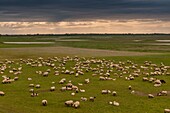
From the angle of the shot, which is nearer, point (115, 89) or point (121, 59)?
point (115, 89)

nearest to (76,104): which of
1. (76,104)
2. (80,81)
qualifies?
(76,104)

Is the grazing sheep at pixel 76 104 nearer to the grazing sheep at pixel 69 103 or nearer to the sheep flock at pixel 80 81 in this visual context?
the sheep flock at pixel 80 81

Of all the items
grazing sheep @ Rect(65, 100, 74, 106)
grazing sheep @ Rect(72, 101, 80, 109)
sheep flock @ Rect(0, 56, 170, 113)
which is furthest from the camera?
sheep flock @ Rect(0, 56, 170, 113)

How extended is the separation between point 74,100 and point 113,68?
15050mm

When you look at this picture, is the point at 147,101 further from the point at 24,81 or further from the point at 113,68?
the point at 113,68

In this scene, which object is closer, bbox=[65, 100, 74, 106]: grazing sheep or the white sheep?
the white sheep

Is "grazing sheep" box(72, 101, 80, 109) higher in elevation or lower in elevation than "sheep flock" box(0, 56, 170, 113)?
higher

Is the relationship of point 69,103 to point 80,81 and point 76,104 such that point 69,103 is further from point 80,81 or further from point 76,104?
point 80,81

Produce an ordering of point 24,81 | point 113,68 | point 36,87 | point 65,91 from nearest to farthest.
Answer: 1. point 65,91
2. point 36,87
3. point 24,81
4. point 113,68

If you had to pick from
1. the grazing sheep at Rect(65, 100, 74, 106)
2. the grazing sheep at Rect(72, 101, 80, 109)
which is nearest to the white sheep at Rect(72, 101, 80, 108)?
the grazing sheep at Rect(72, 101, 80, 109)

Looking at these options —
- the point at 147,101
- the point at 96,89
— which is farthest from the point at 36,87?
the point at 147,101

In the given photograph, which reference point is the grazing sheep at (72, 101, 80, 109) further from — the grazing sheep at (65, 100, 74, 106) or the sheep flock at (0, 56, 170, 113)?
the grazing sheep at (65, 100, 74, 106)

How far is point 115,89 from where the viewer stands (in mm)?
23797

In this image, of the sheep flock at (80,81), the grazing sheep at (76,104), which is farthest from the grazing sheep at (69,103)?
the grazing sheep at (76,104)
